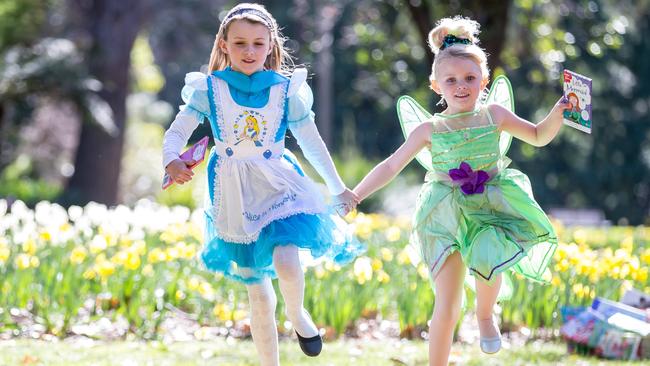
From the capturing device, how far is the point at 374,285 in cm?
622

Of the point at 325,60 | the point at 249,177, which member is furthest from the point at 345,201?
the point at 325,60

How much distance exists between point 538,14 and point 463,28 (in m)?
7.10

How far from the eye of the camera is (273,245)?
4074 mm

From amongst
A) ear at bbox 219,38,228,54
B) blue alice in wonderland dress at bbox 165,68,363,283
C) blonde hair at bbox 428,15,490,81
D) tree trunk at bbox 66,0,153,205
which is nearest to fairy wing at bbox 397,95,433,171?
blonde hair at bbox 428,15,490,81

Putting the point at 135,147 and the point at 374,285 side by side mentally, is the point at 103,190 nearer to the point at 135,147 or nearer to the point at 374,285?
the point at 135,147

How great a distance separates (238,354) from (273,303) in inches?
44.2

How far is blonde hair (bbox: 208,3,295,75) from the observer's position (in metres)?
4.18

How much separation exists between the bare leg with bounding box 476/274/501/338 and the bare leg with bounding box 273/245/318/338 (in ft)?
2.09

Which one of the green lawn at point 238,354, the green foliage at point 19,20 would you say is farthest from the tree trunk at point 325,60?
the green lawn at point 238,354

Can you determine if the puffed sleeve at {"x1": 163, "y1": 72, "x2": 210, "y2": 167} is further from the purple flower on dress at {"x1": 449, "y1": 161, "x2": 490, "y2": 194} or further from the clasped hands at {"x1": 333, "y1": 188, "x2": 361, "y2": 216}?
the purple flower on dress at {"x1": 449, "y1": 161, "x2": 490, "y2": 194}

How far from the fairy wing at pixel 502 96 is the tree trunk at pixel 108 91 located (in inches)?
426

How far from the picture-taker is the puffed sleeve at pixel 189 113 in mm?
4074

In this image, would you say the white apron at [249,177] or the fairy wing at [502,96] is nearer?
the white apron at [249,177]

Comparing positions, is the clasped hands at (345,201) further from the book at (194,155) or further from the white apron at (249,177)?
the book at (194,155)
